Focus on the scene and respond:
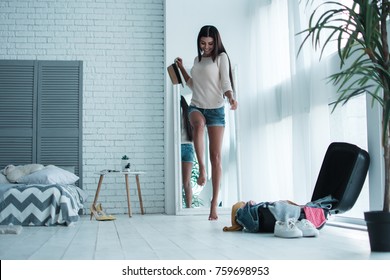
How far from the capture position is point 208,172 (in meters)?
5.91

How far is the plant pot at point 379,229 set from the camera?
2.55m

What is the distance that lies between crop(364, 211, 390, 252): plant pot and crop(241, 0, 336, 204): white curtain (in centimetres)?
172

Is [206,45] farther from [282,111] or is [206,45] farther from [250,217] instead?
[250,217]

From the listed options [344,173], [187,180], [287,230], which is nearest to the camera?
[287,230]

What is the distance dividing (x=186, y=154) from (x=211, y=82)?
1486mm

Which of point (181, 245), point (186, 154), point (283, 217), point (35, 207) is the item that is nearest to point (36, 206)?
point (35, 207)

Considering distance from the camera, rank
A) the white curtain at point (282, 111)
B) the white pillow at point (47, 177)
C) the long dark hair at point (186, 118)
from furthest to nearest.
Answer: the long dark hair at point (186, 118) → the white pillow at point (47, 177) → the white curtain at point (282, 111)

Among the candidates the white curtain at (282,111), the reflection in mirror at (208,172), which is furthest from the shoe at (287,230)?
the reflection in mirror at (208,172)

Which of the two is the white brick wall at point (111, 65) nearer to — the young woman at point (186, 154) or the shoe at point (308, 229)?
the young woman at point (186, 154)

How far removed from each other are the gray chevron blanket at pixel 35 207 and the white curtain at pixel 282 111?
197 cm

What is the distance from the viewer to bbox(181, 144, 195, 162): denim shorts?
6.17 meters

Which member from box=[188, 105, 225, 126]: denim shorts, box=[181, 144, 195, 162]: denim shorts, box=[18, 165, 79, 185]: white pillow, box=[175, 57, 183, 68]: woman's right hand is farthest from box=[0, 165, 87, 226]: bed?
box=[181, 144, 195, 162]: denim shorts
